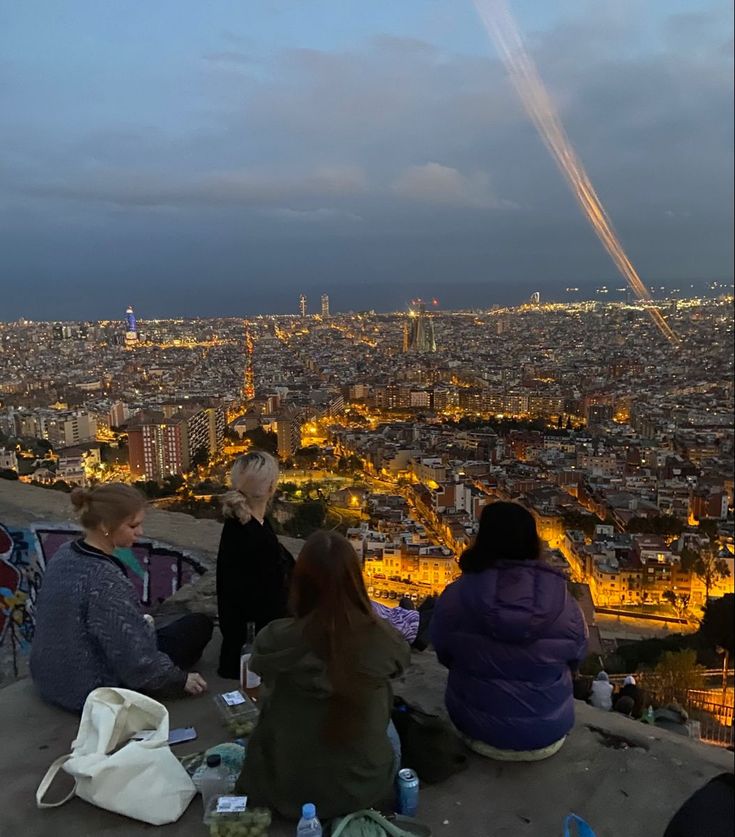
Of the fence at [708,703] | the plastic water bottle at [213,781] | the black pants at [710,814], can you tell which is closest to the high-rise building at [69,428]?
the fence at [708,703]

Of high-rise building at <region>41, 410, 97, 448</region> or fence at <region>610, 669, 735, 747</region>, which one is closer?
fence at <region>610, 669, 735, 747</region>

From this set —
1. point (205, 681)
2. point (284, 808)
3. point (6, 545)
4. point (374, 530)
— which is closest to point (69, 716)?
point (205, 681)

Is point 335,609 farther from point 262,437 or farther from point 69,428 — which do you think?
point 262,437

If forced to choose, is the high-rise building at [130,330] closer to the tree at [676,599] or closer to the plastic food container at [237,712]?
the tree at [676,599]

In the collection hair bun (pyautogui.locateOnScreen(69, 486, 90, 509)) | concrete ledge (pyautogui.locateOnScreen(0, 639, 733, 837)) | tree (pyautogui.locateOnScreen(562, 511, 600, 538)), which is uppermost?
hair bun (pyautogui.locateOnScreen(69, 486, 90, 509))

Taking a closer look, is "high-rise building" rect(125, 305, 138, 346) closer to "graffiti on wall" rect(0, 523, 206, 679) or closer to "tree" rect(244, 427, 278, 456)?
"tree" rect(244, 427, 278, 456)

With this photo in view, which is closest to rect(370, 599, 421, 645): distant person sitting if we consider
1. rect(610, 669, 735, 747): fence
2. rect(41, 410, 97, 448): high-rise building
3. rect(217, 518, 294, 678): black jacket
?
rect(217, 518, 294, 678): black jacket
